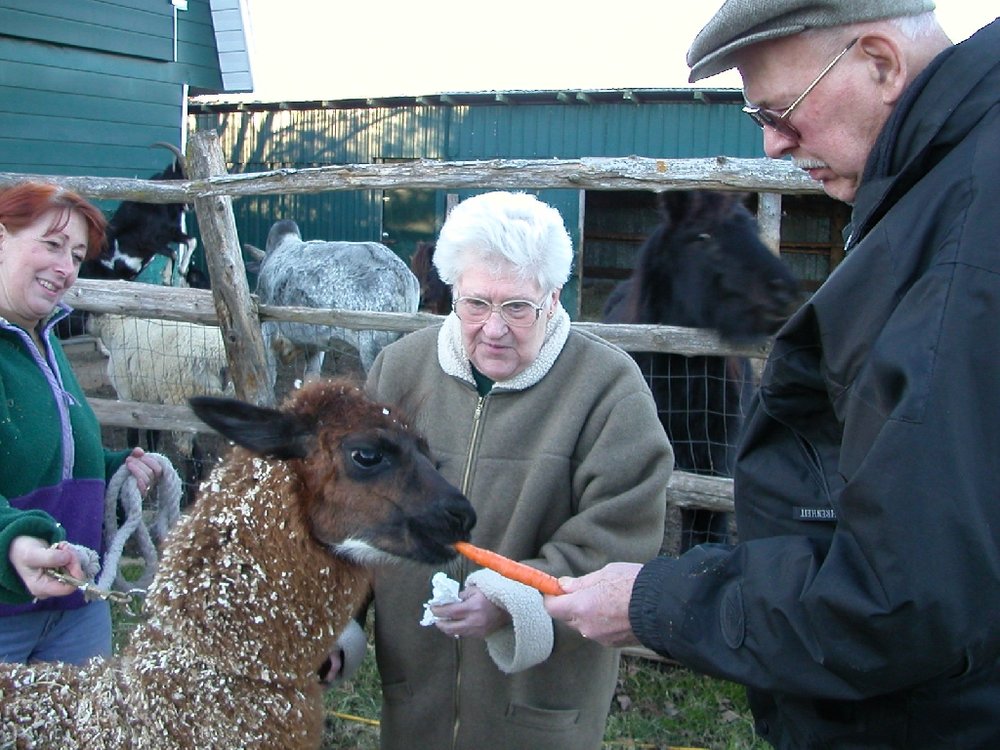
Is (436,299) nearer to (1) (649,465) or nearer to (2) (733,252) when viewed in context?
(2) (733,252)

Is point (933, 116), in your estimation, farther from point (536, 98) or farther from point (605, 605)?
point (536, 98)

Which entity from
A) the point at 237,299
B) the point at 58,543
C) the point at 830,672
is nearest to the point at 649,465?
the point at 830,672

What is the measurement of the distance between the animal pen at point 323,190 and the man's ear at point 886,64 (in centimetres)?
290

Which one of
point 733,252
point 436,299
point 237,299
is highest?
point 733,252

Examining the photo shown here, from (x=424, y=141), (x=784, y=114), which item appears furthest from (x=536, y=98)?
(x=784, y=114)

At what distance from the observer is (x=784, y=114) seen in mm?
1656

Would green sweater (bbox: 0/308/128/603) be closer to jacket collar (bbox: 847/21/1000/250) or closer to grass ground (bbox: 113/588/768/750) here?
grass ground (bbox: 113/588/768/750)

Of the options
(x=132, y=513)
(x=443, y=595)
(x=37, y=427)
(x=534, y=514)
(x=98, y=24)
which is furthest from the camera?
(x=98, y=24)

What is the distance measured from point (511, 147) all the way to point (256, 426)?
15748 mm

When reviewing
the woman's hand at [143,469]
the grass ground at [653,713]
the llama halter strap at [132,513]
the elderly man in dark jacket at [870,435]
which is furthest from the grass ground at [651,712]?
the elderly man in dark jacket at [870,435]

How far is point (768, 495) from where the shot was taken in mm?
1721

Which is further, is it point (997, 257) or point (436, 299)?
point (436, 299)

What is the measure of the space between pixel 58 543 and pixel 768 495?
6.38 feet

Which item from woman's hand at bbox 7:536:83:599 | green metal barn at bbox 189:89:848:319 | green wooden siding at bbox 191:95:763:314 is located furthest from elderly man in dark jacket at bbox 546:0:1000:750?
green wooden siding at bbox 191:95:763:314
